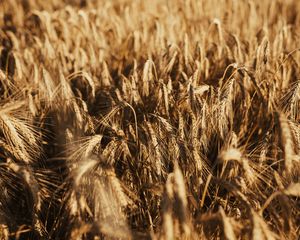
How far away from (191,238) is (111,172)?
42cm

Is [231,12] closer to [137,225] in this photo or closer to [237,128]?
[237,128]

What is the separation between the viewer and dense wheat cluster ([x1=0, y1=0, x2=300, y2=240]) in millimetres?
1414

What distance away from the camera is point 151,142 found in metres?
1.67

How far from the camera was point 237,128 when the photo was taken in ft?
7.06

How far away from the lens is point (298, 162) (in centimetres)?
146

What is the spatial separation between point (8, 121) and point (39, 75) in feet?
2.38

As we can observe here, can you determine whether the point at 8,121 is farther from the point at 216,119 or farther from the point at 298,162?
the point at 298,162

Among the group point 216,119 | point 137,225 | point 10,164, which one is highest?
point 10,164

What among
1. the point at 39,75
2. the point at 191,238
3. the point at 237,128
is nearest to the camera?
the point at 191,238

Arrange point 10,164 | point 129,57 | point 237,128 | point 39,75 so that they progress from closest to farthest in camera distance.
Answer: point 10,164 < point 237,128 < point 39,75 < point 129,57

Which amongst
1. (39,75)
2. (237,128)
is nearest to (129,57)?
(39,75)

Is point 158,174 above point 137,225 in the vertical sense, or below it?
above

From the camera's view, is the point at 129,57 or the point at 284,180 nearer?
the point at 284,180

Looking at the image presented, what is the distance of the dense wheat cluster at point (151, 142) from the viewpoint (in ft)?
4.64
